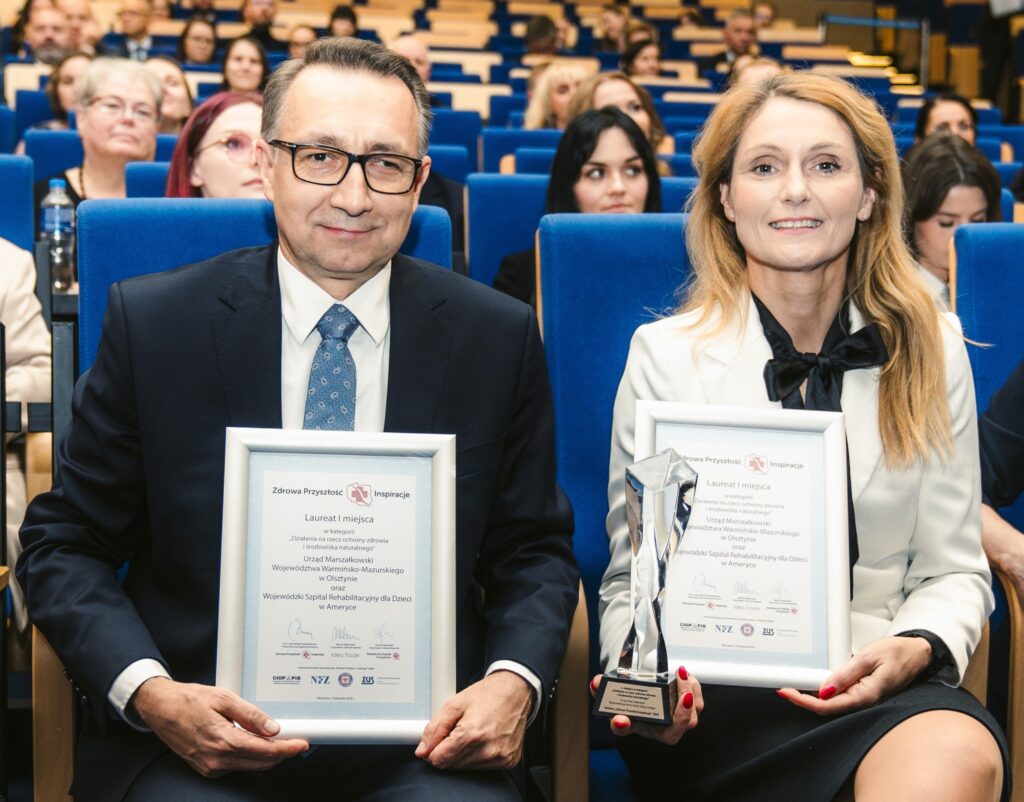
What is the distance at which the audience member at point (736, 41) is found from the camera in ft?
33.4

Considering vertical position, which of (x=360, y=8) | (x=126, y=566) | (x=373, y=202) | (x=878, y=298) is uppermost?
(x=360, y=8)

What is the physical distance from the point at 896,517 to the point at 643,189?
1788mm

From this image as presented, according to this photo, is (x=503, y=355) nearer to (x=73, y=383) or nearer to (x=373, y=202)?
(x=373, y=202)

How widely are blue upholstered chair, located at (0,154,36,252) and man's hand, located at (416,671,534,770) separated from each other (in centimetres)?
154

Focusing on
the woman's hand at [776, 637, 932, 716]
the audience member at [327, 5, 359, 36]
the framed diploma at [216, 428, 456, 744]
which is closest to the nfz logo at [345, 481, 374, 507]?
the framed diploma at [216, 428, 456, 744]

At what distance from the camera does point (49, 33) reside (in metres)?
7.17

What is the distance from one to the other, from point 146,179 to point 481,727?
1882mm

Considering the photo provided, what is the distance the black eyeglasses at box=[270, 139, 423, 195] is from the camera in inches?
59.4

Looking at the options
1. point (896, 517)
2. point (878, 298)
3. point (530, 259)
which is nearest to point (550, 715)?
point (896, 517)

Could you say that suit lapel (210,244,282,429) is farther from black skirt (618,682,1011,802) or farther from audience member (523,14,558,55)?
audience member (523,14,558,55)

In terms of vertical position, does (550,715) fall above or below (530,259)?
below

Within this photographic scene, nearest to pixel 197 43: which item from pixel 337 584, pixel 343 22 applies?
pixel 343 22

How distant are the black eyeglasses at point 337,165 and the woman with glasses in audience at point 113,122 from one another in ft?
7.56

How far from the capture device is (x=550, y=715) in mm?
1594
